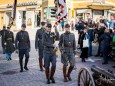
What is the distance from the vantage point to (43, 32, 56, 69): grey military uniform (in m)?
9.80

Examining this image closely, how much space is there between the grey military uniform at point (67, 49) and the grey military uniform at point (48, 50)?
0.39 m

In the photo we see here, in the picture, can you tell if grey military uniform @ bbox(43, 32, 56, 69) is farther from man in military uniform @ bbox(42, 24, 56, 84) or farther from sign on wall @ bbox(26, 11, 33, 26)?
sign on wall @ bbox(26, 11, 33, 26)

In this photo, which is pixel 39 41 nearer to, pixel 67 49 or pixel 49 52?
pixel 67 49

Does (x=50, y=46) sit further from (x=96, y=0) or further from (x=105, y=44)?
(x=96, y=0)

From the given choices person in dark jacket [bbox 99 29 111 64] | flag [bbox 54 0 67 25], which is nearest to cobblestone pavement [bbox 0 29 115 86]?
person in dark jacket [bbox 99 29 111 64]

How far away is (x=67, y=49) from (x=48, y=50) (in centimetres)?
65

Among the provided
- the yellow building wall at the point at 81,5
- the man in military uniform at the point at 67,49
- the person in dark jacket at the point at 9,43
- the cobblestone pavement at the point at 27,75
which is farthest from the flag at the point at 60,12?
the yellow building wall at the point at 81,5

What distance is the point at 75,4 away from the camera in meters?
50.7

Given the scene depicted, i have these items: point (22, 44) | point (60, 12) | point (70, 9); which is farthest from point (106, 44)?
point (70, 9)

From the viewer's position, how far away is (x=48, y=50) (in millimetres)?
9875

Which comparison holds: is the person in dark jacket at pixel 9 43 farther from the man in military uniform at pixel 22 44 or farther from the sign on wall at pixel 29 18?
the sign on wall at pixel 29 18

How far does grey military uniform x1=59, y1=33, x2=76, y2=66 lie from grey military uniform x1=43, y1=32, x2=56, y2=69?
39 centimetres

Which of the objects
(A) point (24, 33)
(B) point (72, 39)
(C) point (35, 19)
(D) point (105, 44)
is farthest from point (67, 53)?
(C) point (35, 19)

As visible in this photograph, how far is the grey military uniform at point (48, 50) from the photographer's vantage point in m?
9.80
